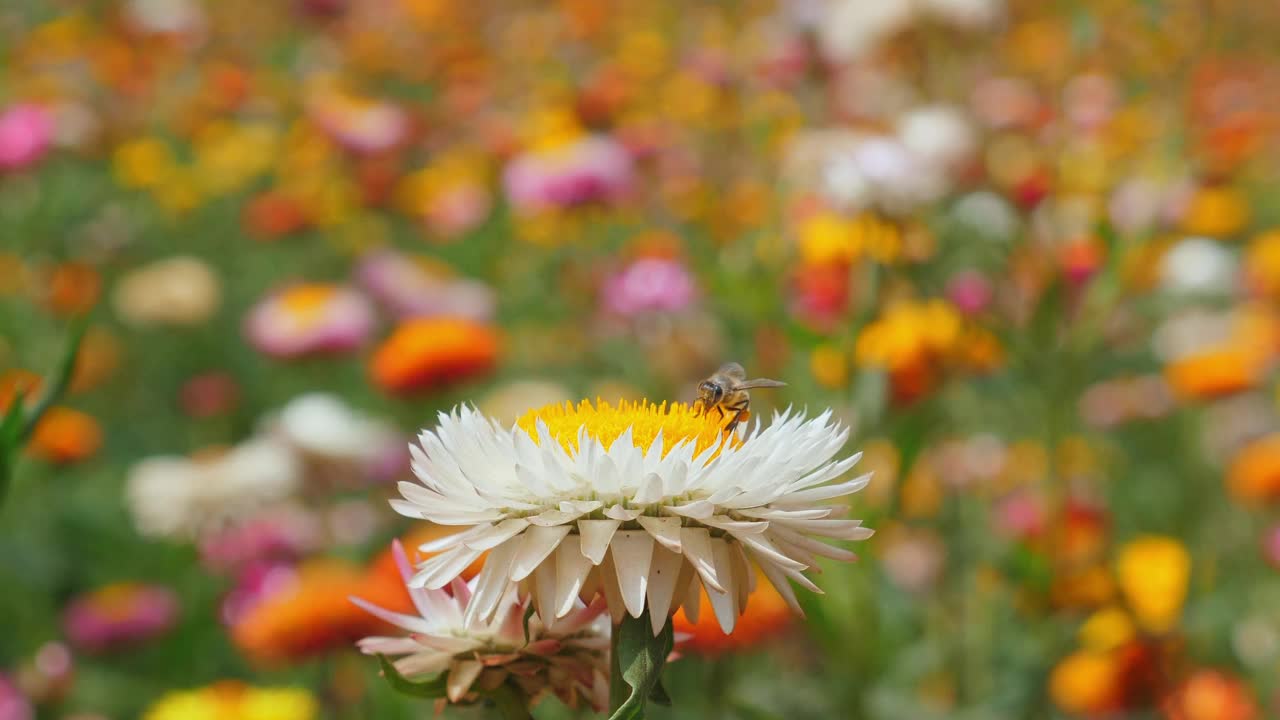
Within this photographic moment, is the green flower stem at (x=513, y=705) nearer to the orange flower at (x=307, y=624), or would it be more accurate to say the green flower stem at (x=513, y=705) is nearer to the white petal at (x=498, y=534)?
the white petal at (x=498, y=534)

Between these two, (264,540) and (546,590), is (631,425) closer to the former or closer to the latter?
Answer: (546,590)

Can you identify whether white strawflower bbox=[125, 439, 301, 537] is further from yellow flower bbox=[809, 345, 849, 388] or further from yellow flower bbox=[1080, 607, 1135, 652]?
yellow flower bbox=[1080, 607, 1135, 652]

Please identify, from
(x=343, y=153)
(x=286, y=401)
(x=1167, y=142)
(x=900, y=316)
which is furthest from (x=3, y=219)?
(x=1167, y=142)

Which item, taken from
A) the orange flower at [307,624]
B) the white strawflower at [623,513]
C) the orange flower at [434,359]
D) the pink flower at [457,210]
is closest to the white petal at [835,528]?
the white strawflower at [623,513]

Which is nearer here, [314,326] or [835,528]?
[835,528]

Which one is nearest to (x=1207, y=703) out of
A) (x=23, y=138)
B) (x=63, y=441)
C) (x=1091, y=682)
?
(x=1091, y=682)

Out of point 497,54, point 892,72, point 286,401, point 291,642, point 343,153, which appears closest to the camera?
point 291,642

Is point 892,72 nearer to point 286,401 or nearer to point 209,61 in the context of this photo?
point 286,401
